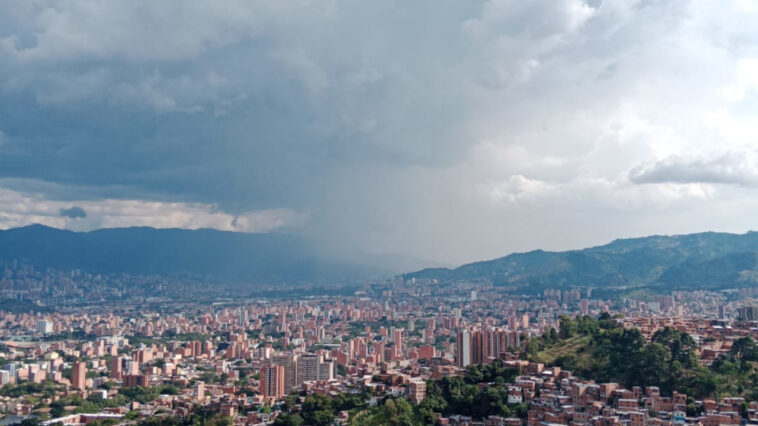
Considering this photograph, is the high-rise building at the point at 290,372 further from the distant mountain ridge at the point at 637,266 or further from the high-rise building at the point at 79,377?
the distant mountain ridge at the point at 637,266

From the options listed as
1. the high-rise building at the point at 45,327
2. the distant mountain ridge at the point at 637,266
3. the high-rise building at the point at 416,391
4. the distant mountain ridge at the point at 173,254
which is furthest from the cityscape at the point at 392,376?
the distant mountain ridge at the point at 173,254

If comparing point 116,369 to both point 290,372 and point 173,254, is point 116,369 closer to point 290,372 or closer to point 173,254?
point 290,372

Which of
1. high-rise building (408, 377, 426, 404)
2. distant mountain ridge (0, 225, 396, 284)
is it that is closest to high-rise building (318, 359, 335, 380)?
high-rise building (408, 377, 426, 404)

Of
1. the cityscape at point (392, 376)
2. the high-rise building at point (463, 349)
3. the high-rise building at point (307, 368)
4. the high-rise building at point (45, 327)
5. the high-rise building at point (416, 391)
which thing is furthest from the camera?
the high-rise building at point (45, 327)

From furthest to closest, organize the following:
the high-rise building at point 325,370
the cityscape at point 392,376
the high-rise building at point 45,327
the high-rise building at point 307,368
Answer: the high-rise building at point 45,327
the high-rise building at point 325,370
the high-rise building at point 307,368
the cityscape at point 392,376

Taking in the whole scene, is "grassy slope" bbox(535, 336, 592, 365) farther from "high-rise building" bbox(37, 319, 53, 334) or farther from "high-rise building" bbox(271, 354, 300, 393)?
"high-rise building" bbox(37, 319, 53, 334)

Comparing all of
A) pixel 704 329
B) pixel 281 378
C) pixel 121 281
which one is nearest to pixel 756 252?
pixel 704 329

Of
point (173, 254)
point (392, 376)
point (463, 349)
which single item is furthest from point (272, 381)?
point (173, 254)

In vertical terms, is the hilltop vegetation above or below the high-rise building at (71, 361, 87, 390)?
above
